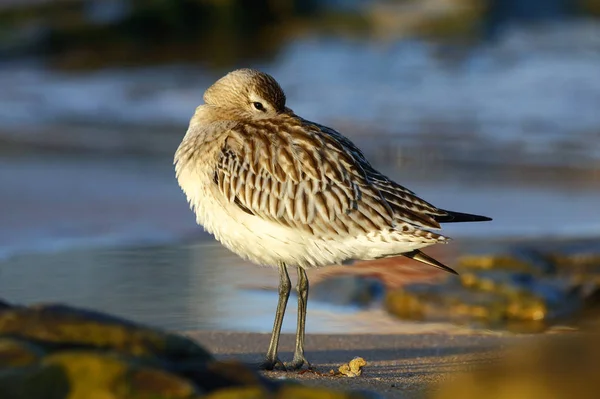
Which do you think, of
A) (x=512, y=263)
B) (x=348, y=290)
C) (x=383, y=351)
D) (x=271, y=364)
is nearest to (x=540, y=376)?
(x=271, y=364)

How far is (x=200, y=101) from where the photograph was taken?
1359 centimetres

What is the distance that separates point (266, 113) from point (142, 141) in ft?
20.5

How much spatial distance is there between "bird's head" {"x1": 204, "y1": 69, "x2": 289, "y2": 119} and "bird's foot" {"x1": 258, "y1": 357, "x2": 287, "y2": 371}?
1.19 metres

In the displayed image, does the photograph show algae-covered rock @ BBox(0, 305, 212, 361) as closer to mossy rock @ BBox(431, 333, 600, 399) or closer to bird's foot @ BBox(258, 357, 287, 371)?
mossy rock @ BBox(431, 333, 600, 399)

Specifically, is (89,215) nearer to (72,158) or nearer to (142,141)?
(72,158)

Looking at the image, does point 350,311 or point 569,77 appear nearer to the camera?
point 350,311

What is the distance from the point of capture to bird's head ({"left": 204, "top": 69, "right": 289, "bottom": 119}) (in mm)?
5496

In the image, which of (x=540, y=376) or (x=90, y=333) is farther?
(x=90, y=333)

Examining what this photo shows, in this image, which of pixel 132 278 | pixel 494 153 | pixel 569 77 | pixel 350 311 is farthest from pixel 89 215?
pixel 569 77

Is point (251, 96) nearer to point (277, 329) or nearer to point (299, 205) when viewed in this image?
point (299, 205)

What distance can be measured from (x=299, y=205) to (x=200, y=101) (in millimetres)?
8585

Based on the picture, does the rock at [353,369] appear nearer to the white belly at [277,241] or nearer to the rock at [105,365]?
the white belly at [277,241]

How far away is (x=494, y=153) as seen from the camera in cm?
1103

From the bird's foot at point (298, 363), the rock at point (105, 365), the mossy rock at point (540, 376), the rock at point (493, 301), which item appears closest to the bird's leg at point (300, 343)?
the bird's foot at point (298, 363)
